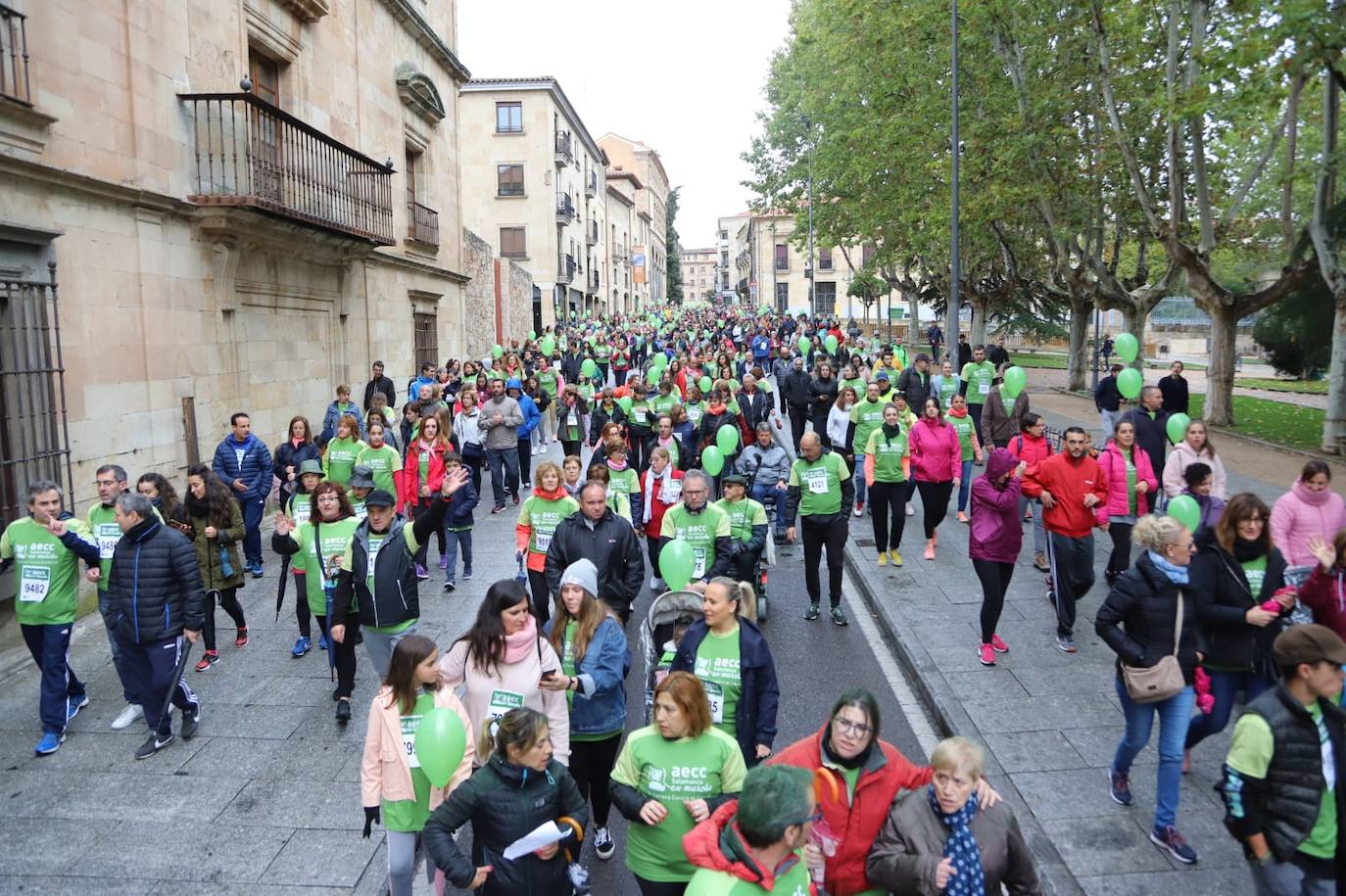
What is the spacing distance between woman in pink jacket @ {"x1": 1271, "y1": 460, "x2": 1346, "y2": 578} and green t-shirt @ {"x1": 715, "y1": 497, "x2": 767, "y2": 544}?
3.37 metres

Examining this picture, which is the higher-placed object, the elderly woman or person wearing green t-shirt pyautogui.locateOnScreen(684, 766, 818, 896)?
person wearing green t-shirt pyautogui.locateOnScreen(684, 766, 818, 896)

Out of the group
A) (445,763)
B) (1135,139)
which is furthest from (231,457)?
(1135,139)

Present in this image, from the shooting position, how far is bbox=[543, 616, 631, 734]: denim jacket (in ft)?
14.7

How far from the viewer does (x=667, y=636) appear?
5.19 meters

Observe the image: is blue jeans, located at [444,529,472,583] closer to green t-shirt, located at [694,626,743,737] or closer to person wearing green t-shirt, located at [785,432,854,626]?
person wearing green t-shirt, located at [785,432,854,626]

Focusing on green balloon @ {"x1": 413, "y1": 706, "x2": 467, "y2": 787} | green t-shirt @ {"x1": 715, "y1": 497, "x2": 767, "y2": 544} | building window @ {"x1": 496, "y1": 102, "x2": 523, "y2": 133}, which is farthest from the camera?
building window @ {"x1": 496, "y1": 102, "x2": 523, "y2": 133}

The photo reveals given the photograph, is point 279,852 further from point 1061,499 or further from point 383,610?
point 1061,499

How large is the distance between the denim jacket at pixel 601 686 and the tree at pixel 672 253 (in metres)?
109

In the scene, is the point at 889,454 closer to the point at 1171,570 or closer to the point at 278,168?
the point at 1171,570

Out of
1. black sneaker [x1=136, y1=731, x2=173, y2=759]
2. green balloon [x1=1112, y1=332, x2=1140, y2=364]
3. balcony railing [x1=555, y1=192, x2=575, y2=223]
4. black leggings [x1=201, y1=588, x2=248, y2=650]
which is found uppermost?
balcony railing [x1=555, y1=192, x2=575, y2=223]

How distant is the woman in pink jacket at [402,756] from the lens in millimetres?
3994

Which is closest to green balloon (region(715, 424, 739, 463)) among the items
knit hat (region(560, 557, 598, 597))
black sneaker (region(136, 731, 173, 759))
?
knit hat (region(560, 557, 598, 597))

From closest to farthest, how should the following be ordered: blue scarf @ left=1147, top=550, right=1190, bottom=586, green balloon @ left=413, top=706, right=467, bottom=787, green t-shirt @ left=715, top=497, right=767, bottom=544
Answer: green balloon @ left=413, top=706, right=467, bottom=787
blue scarf @ left=1147, top=550, right=1190, bottom=586
green t-shirt @ left=715, top=497, right=767, bottom=544

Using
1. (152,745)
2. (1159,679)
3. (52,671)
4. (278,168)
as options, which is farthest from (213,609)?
(278,168)
